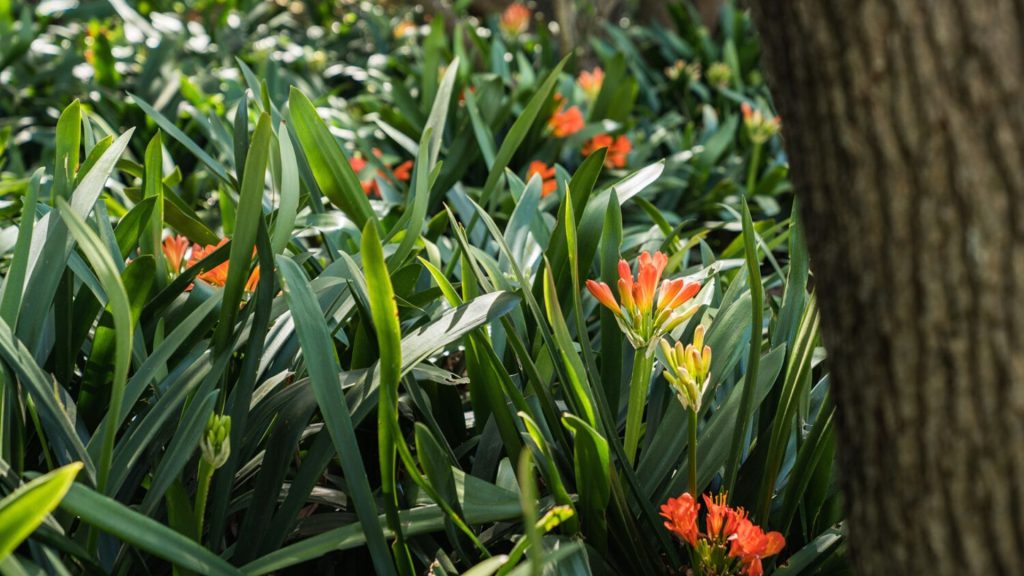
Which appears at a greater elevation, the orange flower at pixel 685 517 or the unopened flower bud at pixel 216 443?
the unopened flower bud at pixel 216 443

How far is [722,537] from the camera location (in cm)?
121

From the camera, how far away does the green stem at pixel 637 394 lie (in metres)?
1.29

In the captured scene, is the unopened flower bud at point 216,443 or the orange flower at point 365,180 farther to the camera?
the orange flower at point 365,180

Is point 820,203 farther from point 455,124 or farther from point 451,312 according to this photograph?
point 455,124

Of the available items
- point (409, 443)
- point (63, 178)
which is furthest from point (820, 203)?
point (63, 178)

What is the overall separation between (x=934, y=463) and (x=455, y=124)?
2.57m

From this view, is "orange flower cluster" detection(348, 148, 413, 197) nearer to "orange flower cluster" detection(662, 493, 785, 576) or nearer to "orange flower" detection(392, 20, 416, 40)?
"orange flower cluster" detection(662, 493, 785, 576)

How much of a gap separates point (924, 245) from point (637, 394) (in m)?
0.55

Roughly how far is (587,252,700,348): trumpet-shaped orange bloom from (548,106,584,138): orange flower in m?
1.98

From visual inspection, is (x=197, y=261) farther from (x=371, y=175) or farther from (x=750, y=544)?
(x=371, y=175)

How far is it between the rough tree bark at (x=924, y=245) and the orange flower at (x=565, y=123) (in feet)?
7.59

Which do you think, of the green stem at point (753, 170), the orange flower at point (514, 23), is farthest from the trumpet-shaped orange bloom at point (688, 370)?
the orange flower at point (514, 23)

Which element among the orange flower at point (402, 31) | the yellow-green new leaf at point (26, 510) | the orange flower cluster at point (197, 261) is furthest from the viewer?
the orange flower at point (402, 31)

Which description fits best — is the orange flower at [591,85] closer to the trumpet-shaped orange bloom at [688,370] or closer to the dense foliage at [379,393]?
the dense foliage at [379,393]
